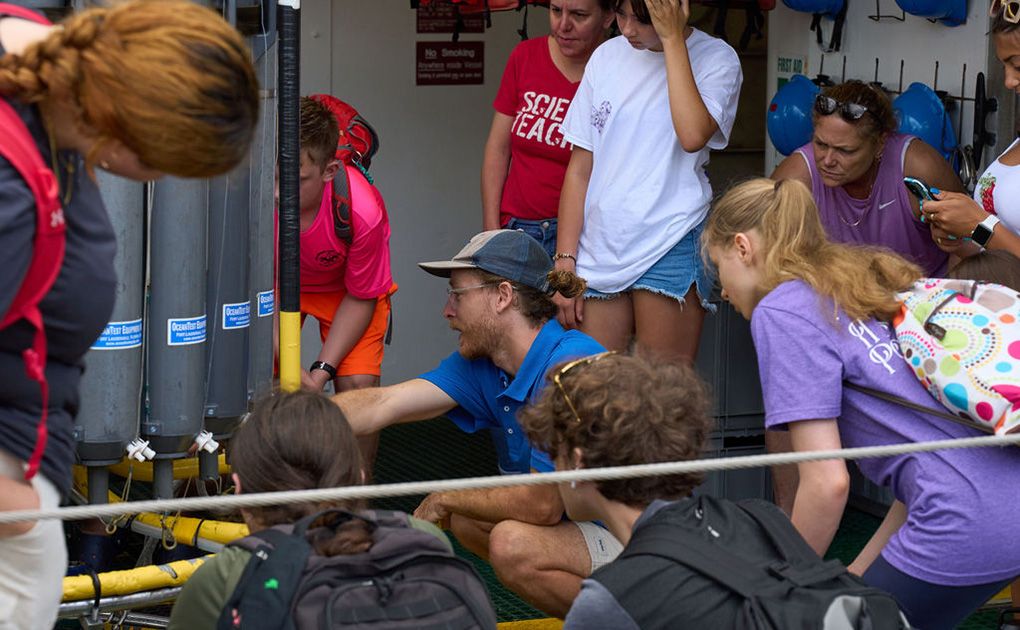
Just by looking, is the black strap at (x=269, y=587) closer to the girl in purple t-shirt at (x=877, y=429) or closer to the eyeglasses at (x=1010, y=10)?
the girl in purple t-shirt at (x=877, y=429)

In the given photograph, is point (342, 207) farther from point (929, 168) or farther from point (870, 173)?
point (929, 168)

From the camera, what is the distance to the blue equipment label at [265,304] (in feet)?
10.4

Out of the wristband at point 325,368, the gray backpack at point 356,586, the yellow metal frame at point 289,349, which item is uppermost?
the yellow metal frame at point 289,349

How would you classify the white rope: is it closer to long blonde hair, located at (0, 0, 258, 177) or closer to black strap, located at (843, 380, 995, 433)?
black strap, located at (843, 380, 995, 433)

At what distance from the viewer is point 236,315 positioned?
301 cm

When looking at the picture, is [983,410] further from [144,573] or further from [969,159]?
[969,159]

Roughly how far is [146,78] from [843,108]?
9.45 feet

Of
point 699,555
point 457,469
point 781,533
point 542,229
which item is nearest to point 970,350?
point 781,533

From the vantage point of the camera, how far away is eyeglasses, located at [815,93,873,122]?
4.00 metres

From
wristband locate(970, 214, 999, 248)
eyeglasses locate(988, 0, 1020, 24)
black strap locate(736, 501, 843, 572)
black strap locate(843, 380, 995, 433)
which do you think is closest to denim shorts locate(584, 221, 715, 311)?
wristband locate(970, 214, 999, 248)

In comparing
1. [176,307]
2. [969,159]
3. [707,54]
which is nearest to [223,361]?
[176,307]

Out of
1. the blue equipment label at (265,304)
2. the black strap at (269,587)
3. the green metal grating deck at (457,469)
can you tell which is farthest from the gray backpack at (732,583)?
the green metal grating deck at (457,469)

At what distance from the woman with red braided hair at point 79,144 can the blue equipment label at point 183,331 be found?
94cm

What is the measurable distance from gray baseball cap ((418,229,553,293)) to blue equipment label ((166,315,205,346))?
66 centimetres
